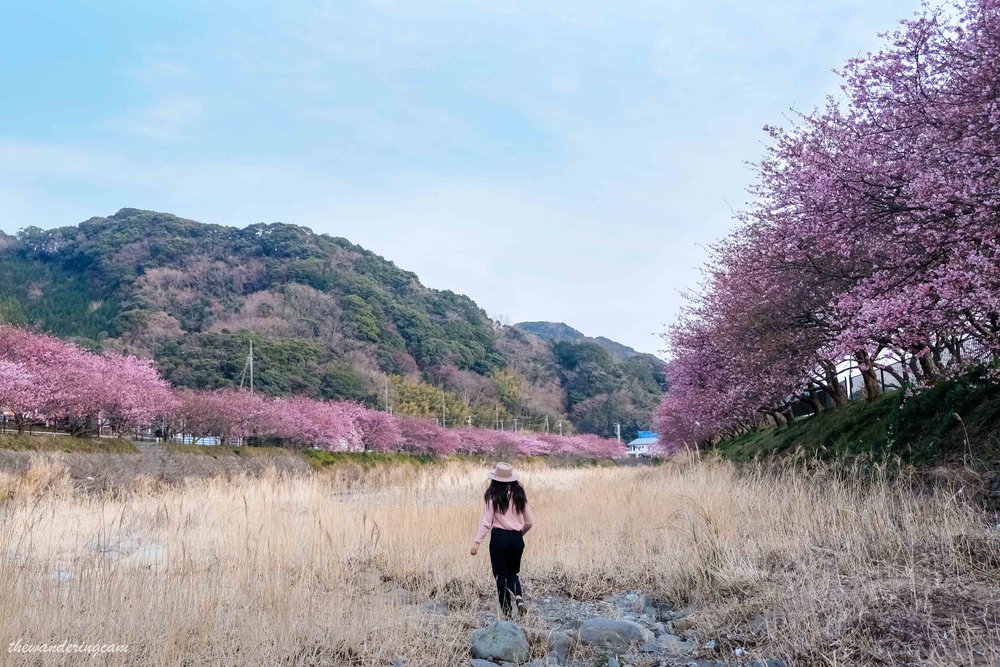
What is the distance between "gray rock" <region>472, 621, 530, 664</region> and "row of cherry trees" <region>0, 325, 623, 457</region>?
20610 mm

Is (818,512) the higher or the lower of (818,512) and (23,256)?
the lower

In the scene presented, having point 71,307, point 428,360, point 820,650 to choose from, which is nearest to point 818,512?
point 820,650

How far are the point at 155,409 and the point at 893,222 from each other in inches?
1104

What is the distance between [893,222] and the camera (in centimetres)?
796

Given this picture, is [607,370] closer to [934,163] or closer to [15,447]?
[15,447]

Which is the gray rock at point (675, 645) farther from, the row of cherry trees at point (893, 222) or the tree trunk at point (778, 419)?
the tree trunk at point (778, 419)

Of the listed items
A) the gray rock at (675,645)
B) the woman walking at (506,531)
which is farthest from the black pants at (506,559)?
the gray rock at (675,645)

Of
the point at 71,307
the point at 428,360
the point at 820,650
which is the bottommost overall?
the point at 820,650

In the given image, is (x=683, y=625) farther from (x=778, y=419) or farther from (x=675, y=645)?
(x=778, y=419)

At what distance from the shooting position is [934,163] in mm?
7445

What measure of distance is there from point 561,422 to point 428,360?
18599 millimetres

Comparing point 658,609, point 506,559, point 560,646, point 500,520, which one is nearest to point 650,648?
point 560,646

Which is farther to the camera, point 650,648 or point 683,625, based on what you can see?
point 683,625

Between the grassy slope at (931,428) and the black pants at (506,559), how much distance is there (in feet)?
14.2
